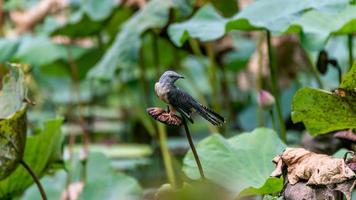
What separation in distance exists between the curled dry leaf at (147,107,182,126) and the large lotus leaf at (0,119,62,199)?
0.58 metres

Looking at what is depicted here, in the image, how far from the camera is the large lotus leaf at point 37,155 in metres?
1.41

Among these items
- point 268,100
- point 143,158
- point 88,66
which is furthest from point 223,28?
point 88,66

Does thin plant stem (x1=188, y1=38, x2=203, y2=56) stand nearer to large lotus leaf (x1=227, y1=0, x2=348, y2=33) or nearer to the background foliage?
the background foliage

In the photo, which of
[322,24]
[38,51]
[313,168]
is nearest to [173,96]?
[313,168]

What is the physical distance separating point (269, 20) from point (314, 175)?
54cm

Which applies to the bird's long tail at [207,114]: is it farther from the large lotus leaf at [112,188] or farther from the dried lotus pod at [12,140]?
the large lotus leaf at [112,188]

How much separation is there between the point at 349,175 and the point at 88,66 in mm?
1862

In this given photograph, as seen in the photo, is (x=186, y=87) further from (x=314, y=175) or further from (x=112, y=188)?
(x=314, y=175)

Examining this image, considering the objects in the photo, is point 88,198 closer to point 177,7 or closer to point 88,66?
point 177,7

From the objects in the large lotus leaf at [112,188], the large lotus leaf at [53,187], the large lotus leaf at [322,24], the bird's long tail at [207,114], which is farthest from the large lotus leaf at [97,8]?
the bird's long tail at [207,114]

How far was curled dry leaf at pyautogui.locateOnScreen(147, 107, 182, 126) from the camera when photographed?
87 cm

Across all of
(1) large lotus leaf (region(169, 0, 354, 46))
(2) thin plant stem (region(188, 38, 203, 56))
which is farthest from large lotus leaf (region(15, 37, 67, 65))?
(1) large lotus leaf (region(169, 0, 354, 46))

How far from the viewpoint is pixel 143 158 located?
2.44 m

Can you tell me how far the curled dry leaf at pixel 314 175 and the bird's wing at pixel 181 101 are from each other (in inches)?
4.7
